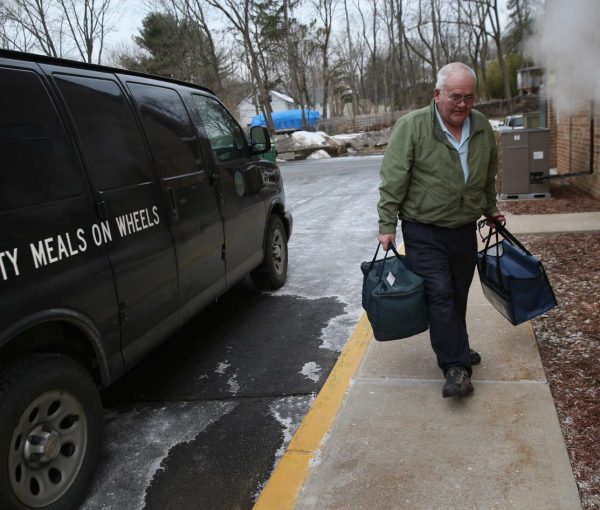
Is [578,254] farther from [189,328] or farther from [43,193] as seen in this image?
[43,193]

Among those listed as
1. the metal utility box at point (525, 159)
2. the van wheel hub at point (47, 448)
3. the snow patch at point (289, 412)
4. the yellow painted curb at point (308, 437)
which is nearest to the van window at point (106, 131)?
the van wheel hub at point (47, 448)

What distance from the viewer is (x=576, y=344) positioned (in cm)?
377

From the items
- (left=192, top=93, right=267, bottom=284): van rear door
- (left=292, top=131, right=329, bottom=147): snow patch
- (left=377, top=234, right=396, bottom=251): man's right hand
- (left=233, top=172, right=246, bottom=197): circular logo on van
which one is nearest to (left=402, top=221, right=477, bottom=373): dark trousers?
(left=377, top=234, right=396, bottom=251): man's right hand

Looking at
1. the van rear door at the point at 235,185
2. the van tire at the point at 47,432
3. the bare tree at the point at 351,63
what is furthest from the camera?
the bare tree at the point at 351,63

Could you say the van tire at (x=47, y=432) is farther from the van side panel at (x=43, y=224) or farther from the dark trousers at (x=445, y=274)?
the dark trousers at (x=445, y=274)

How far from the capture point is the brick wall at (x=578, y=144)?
26.6ft

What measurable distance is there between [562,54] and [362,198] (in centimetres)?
705

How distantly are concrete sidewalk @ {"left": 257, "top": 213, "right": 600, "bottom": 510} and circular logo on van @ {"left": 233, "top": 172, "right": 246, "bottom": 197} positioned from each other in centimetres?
178

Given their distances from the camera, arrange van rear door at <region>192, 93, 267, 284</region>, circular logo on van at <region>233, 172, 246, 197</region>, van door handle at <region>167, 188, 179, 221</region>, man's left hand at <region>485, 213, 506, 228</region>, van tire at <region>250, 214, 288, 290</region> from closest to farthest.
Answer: man's left hand at <region>485, 213, 506, 228</region>, van door handle at <region>167, 188, 179, 221</region>, van rear door at <region>192, 93, 267, 284</region>, circular logo on van at <region>233, 172, 246, 197</region>, van tire at <region>250, 214, 288, 290</region>

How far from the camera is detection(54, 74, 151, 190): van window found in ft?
9.82

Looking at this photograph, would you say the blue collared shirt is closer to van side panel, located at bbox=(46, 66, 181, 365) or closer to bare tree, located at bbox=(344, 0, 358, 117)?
van side panel, located at bbox=(46, 66, 181, 365)

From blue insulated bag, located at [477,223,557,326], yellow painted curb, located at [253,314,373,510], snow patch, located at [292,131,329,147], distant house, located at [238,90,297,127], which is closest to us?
yellow painted curb, located at [253,314,373,510]

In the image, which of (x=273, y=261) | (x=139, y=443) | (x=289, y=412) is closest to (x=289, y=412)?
(x=289, y=412)

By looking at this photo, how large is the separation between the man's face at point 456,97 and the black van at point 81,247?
176cm
